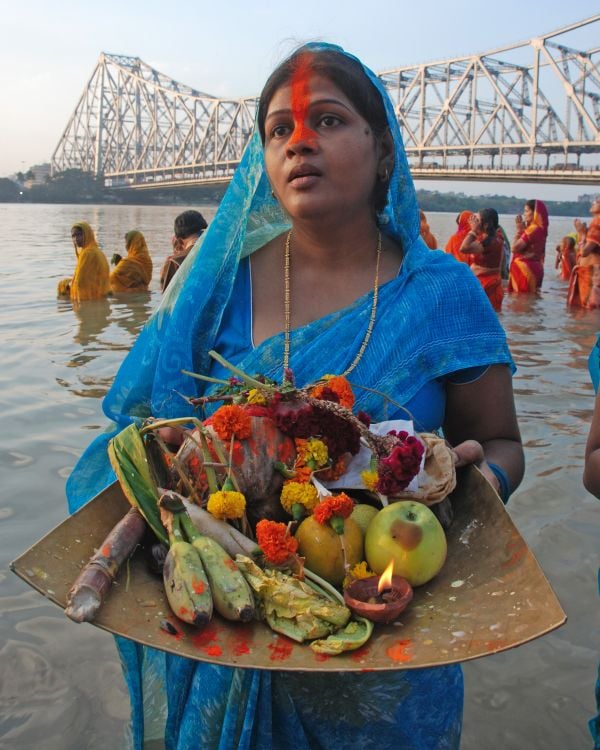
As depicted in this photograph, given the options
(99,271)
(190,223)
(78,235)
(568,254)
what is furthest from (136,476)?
(568,254)

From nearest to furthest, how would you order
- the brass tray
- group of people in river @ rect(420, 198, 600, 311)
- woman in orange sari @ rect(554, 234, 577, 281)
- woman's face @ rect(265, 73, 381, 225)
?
the brass tray
woman's face @ rect(265, 73, 381, 225)
group of people in river @ rect(420, 198, 600, 311)
woman in orange sari @ rect(554, 234, 577, 281)

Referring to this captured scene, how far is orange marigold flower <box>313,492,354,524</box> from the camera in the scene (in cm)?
110

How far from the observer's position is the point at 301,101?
4.80 feet

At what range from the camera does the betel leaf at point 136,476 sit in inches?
44.7

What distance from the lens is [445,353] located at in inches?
59.7

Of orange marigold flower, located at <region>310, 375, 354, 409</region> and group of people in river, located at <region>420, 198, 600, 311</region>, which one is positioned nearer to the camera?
orange marigold flower, located at <region>310, 375, 354, 409</region>

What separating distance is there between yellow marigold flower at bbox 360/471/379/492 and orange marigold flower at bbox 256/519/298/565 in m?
0.15

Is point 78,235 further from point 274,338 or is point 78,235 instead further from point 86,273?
point 274,338

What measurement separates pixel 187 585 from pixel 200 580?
0.02 meters

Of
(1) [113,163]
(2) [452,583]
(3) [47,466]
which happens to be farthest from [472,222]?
(1) [113,163]

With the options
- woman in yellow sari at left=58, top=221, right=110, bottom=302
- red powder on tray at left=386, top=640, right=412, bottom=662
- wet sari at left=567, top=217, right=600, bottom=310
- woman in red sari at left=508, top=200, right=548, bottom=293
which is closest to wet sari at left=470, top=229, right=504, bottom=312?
wet sari at left=567, top=217, right=600, bottom=310

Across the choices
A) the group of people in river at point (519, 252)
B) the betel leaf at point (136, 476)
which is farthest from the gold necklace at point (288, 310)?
the group of people in river at point (519, 252)

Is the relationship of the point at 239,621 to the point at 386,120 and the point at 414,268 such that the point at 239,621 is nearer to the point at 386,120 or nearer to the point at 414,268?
the point at 414,268

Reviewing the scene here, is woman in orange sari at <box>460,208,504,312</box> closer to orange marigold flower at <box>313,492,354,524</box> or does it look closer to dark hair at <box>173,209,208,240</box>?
dark hair at <box>173,209,208,240</box>
